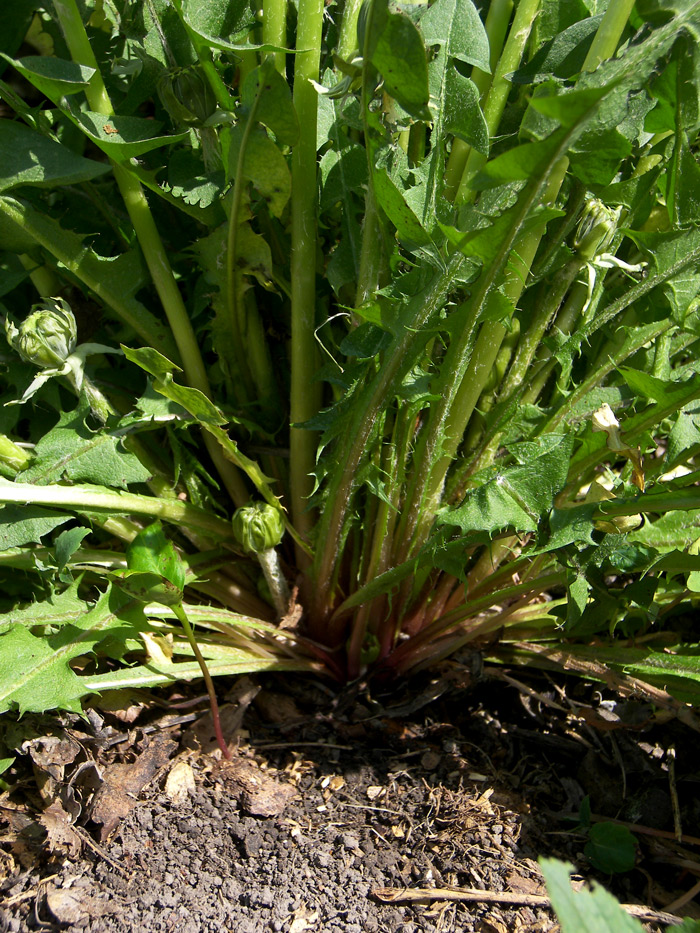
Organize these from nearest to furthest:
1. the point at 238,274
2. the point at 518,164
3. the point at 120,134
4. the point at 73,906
→ the point at 518,164 < the point at 73,906 < the point at 120,134 < the point at 238,274

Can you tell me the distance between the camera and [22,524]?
1.44 meters

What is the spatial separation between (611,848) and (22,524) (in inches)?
48.7

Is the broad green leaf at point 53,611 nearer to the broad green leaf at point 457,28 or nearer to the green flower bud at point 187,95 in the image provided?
the green flower bud at point 187,95

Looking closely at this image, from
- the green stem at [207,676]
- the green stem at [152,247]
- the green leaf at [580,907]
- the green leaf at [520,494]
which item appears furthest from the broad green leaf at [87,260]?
the green leaf at [580,907]

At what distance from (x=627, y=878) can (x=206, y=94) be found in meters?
1.63

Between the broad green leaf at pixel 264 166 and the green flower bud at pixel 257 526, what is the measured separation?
57 centimetres

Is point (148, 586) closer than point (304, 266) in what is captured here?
Yes

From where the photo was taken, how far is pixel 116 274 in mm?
1518

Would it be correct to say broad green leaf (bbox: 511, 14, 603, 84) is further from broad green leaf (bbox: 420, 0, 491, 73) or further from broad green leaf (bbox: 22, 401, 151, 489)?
broad green leaf (bbox: 22, 401, 151, 489)

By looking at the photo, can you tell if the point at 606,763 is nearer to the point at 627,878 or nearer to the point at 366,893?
the point at 627,878

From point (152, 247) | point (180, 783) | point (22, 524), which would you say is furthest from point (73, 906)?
point (152, 247)

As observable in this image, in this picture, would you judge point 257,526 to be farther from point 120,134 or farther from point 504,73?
point 504,73

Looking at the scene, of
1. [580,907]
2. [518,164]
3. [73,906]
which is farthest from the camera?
[73,906]

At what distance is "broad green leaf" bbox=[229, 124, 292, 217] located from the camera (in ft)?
4.23
